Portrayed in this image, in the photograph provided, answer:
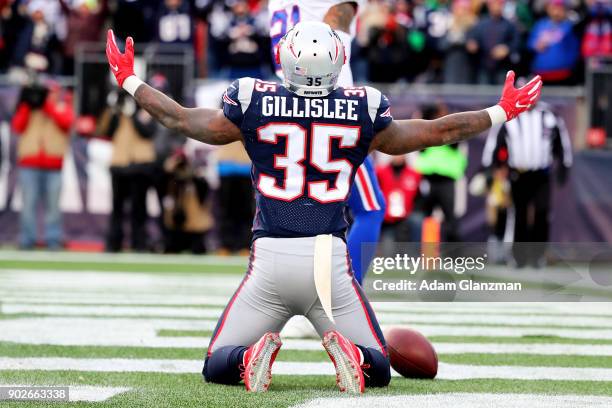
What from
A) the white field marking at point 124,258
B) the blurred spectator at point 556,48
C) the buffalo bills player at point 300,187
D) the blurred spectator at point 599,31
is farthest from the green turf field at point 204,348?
the blurred spectator at point 599,31

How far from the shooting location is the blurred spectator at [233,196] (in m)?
13.7

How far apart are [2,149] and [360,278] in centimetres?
874

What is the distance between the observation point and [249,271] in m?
4.86

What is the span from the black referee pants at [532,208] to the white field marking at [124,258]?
2.73m

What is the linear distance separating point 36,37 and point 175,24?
5.38 ft

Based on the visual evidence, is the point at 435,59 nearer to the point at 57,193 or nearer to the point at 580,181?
the point at 580,181

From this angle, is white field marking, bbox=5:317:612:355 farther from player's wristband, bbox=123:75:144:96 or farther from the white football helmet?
the white football helmet

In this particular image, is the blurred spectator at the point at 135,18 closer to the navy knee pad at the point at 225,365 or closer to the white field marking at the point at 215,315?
the white field marking at the point at 215,315

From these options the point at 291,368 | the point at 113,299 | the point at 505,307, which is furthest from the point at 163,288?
the point at 291,368

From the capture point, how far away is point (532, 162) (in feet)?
41.7

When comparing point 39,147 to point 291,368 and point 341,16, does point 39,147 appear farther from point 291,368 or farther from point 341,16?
point 291,368

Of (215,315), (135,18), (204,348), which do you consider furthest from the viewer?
(135,18)

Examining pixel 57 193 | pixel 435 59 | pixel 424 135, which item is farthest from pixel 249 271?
pixel 435 59

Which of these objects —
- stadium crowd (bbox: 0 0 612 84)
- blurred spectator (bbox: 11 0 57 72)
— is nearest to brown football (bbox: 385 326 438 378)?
stadium crowd (bbox: 0 0 612 84)
